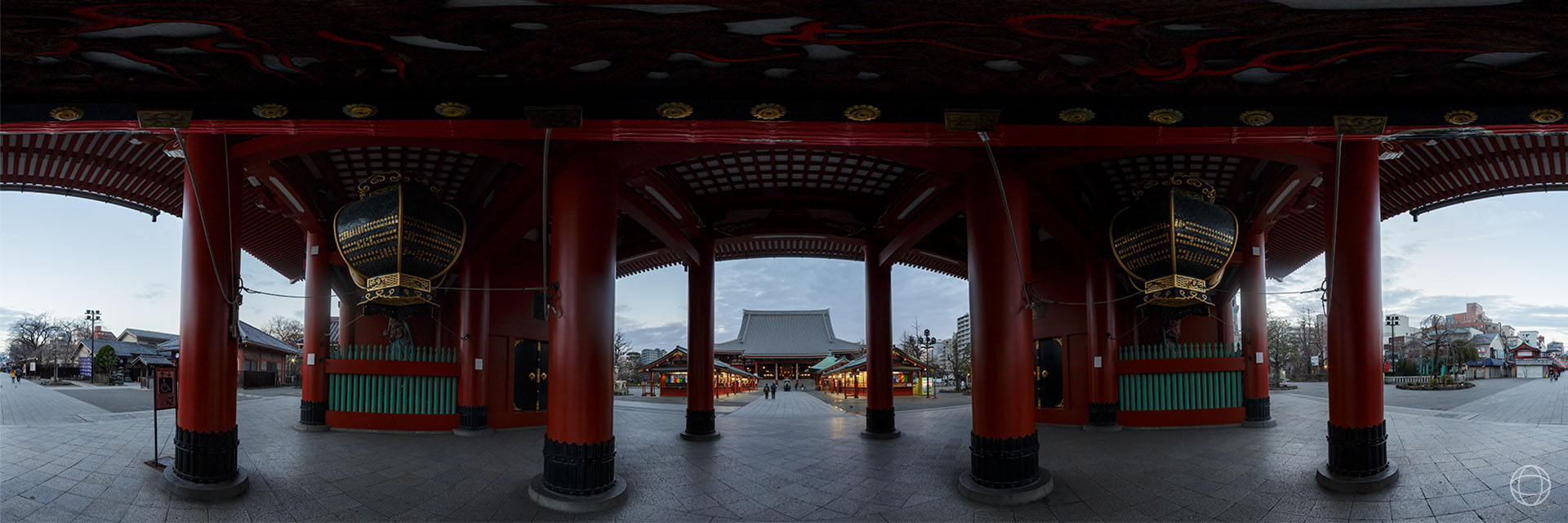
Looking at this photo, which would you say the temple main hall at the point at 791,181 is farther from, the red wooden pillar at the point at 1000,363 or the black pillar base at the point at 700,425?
the black pillar base at the point at 700,425

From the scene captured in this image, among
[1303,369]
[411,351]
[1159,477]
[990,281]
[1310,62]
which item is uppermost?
[1310,62]

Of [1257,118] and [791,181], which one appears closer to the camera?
[1257,118]

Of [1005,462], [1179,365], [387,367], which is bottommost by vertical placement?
[1005,462]

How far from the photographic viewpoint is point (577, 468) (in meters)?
7.15

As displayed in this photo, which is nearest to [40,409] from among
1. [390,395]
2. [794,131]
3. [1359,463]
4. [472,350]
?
[390,395]

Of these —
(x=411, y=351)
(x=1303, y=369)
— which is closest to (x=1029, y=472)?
(x=411, y=351)

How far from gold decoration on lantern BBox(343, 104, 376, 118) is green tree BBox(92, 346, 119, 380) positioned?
1769 inches

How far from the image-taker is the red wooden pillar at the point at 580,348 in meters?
7.20

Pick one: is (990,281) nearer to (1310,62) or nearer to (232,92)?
(1310,62)

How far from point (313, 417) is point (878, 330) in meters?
11.1

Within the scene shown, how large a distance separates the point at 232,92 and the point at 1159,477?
1012 cm

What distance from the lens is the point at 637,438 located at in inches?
498

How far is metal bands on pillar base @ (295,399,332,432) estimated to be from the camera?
12.9 metres

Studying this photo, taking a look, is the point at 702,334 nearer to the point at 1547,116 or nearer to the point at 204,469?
the point at 204,469
